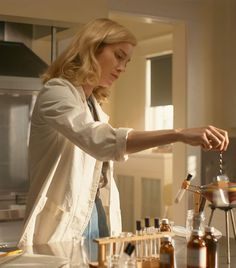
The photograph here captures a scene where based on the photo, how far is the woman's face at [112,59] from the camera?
73.3 inches

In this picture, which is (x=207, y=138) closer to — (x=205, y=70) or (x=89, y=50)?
(x=89, y=50)

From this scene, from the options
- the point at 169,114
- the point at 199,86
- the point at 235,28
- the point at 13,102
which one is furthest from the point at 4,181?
the point at 169,114

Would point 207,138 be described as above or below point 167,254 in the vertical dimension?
above

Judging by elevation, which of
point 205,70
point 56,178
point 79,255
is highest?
point 205,70

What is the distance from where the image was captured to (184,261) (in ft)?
5.02

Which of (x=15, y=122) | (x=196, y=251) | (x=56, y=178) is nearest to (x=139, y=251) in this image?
(x=196, y=251)

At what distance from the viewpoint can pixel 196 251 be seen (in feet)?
4.42

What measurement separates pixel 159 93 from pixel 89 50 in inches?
139

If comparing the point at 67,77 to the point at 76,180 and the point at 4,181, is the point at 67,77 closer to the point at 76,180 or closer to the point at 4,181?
the point at 76,180

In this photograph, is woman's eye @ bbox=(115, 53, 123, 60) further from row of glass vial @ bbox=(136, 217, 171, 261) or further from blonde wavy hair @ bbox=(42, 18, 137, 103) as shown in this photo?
row of glass vial @ bbox=(136, 217, 171, 261)

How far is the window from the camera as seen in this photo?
Answer: 5254 mm

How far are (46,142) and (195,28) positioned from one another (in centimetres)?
215

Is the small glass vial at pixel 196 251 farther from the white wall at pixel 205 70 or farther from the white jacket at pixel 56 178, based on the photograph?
the white wall at pixel 205 70

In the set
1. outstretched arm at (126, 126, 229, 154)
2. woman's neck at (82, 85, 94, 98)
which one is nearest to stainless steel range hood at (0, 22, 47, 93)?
woman's neck at (82, 85, 94, 98)
